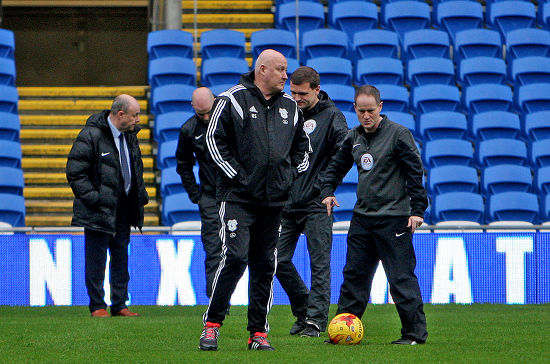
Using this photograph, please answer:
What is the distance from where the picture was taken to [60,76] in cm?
1950

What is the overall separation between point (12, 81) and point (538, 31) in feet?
25.1

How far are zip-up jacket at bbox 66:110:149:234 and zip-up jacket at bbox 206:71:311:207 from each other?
2937 millimetres

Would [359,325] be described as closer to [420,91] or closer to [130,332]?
[130,332]

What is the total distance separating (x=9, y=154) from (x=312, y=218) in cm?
610

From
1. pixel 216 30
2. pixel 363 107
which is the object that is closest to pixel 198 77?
pixel 216 30

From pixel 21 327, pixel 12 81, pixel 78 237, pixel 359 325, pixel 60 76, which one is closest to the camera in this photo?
pixel 359 325

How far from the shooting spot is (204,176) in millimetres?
8469

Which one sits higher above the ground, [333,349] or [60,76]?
[60,76]

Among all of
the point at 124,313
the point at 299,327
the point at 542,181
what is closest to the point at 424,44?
the point at 542,181

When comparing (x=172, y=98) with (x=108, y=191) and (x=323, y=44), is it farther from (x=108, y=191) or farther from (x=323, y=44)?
(x=108, y=191)

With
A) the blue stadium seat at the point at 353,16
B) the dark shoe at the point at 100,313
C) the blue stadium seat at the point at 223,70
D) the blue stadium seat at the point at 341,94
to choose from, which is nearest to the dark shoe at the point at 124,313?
the dark shoe at the point at 100,313

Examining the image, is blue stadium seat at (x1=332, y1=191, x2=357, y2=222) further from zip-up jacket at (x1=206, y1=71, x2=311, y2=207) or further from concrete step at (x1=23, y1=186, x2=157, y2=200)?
zip-up jacket at (x1=206, y1=71, x2=311, y2=207)

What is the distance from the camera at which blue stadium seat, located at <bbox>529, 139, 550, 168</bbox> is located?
12852 millimetres

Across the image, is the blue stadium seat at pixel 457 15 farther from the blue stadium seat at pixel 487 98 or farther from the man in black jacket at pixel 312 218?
the man in black jacket at pixel 312 218
